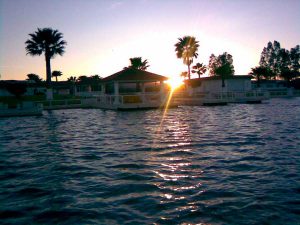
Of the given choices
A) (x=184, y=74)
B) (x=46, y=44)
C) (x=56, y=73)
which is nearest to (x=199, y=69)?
(x=184, y=74)

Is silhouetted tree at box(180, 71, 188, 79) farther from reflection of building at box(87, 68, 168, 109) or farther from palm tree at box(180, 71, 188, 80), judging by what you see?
reflection of building at box(87, 68, 168, 109)

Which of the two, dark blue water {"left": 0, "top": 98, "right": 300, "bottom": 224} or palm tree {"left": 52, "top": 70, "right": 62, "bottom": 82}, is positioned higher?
palm tree {"left": 52, "top": 70, "right": 62, "bottom": 82}

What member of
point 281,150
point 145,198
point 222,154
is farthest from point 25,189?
point 281,150

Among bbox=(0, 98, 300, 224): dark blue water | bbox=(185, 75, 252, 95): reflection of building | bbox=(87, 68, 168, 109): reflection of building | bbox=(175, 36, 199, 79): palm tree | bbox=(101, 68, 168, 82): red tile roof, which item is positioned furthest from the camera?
bbox=(175, 36, 199, 79): palm tree

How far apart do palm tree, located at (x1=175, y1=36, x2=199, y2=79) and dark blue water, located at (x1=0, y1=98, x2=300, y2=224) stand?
5702 centimetres

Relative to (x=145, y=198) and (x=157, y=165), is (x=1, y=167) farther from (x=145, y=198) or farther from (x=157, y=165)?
(x=145, y=198)

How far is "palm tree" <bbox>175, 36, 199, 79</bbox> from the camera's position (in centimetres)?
6762

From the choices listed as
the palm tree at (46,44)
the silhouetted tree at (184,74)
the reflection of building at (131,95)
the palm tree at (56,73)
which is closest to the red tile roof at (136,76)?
the reflection of building at (131,95)

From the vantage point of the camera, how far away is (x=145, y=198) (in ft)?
19.5

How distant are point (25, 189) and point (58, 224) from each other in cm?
223

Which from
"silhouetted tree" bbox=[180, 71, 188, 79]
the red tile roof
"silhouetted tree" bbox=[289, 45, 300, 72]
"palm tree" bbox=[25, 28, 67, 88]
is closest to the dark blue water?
the red tile roof

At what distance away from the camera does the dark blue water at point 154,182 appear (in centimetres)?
514

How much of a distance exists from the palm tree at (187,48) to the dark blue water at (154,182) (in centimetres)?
5702

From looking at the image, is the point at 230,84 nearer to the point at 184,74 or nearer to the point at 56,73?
the point at 184,74
